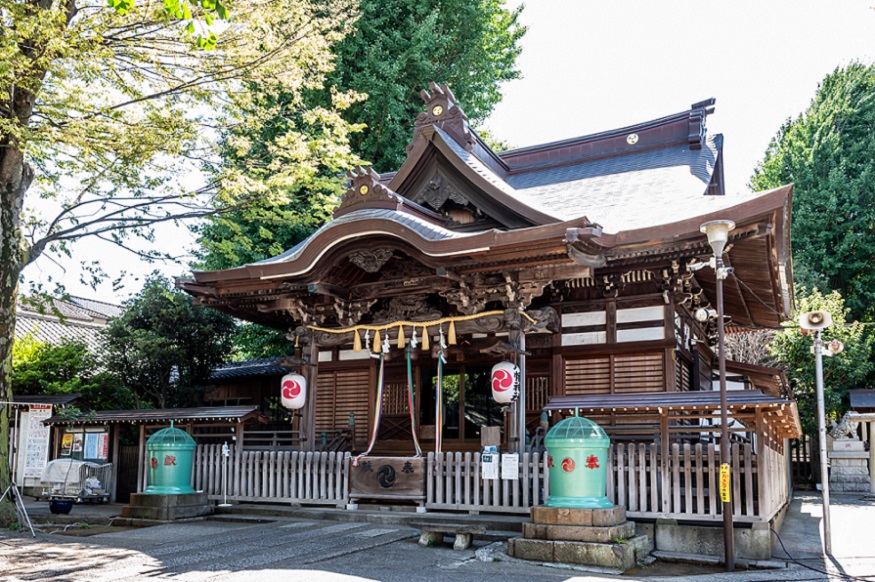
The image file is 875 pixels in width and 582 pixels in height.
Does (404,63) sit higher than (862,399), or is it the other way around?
(404,63)

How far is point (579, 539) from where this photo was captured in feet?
28.0

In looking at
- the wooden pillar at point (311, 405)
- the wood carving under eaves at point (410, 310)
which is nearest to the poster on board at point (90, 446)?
the wooden pillar at point (311, 405)

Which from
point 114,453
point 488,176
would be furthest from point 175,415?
point 488,176

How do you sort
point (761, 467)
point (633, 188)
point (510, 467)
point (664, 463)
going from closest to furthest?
1. point (761, 467)
2. point (664, 463)
3. point (510, 467)
4. point (633, 188)

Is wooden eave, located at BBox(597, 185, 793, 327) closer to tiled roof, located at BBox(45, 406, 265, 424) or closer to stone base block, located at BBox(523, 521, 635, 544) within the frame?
stone base block, located at BBox(523, 521, 635, 544)

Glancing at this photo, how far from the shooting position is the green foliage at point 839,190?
30.5m

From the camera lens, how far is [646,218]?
40.8ft

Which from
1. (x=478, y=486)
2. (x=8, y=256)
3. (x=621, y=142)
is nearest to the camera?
(x=478, y=486)

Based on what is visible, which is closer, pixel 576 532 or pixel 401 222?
pixel 576 532

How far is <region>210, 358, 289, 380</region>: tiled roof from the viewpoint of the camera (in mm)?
21609

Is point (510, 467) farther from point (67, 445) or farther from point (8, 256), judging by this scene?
point (67, 445)

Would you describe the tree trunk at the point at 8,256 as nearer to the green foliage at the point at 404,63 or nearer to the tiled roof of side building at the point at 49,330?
the green foliage at the point at 404,63

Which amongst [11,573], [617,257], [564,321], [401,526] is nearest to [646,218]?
[617,257]

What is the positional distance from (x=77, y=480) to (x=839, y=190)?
2988 cm
